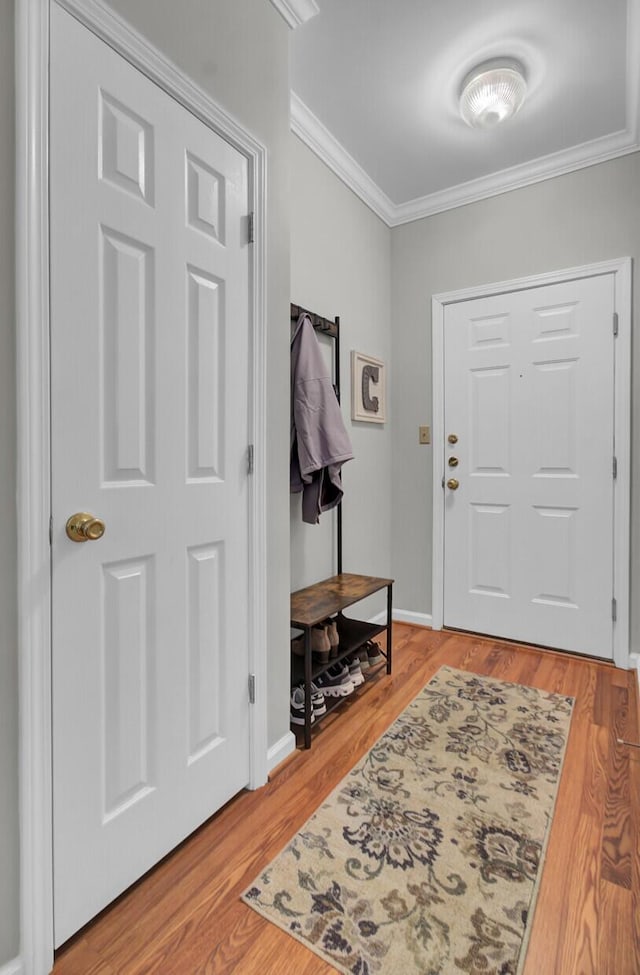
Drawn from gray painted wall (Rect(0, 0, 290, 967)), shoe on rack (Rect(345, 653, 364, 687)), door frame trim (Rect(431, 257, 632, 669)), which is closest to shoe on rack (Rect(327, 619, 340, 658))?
shoe on rack (Rect(345, 653, 364, 687))

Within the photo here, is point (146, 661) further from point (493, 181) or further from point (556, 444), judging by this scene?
point (493, 181)

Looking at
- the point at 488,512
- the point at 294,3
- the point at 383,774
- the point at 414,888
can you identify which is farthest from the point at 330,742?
the point at 294,3

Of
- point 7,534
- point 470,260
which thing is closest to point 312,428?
point 7,534

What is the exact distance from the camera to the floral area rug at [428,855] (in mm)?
1094

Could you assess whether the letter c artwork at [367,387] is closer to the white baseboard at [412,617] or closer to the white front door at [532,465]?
the white front door at [532,465]

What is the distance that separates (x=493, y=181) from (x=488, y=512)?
1.88 metres

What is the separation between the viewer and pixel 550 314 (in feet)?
8.75

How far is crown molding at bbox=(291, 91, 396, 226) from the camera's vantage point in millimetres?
2264

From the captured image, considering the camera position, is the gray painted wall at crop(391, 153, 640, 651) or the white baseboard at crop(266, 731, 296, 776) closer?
the white baseboard at crop(266, 731, 296, 776)

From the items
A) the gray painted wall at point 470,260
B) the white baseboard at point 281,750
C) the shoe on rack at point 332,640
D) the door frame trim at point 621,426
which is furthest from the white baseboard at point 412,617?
the white baseboard at point 281,750

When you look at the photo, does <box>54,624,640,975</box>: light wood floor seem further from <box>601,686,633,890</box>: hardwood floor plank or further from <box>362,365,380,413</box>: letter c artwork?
<box>362,365,380,413</box>: letter c artwork

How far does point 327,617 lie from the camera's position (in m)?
1.94

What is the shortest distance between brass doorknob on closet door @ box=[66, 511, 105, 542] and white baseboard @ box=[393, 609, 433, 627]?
2.44 meters

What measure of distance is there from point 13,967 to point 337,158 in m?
3.15
